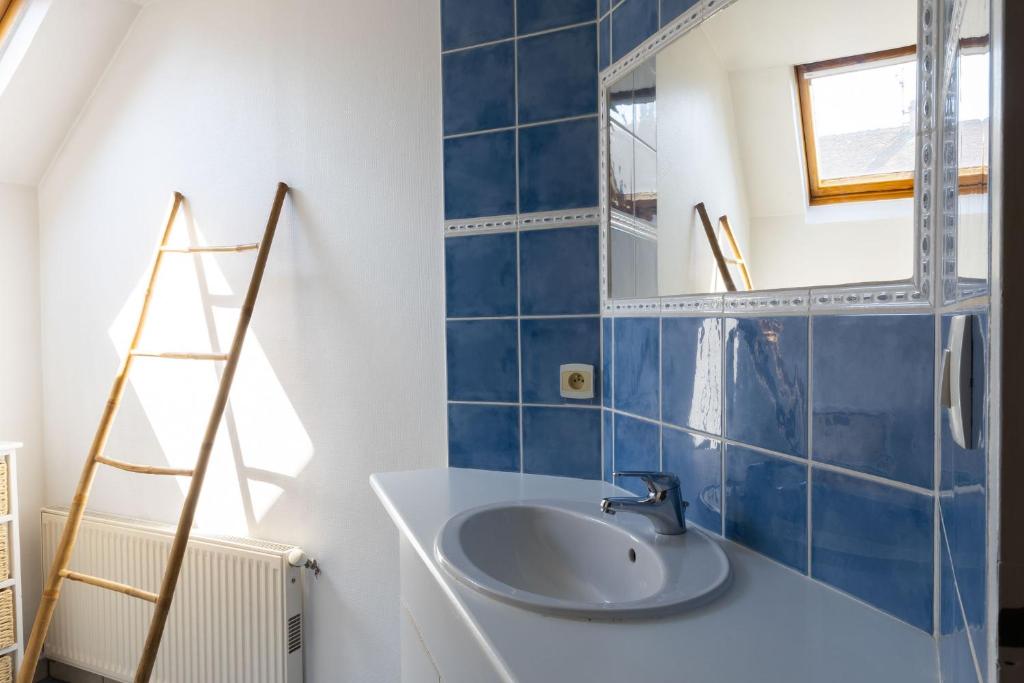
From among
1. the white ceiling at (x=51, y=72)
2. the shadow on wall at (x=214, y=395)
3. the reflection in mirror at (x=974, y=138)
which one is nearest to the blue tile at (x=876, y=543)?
the reflection in mirror at (x=974, y=138)

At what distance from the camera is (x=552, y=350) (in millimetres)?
1597

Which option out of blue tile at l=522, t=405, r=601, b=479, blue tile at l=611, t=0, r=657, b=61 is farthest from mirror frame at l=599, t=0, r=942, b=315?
blue tile at l=522, t=405, r=601, b=479

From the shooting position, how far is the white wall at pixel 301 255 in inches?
73.8

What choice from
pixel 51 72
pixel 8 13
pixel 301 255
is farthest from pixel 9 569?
Answer: pixel 8 13

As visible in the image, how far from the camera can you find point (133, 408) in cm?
236

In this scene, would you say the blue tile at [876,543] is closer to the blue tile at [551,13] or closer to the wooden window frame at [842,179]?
the wooden window frame at [842,179]

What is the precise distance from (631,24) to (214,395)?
169cm

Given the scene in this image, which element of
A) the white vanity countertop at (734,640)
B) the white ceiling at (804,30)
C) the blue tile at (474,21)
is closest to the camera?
the white vanity countertop at (734,640)

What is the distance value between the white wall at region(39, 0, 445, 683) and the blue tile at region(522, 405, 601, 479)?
1.04ft

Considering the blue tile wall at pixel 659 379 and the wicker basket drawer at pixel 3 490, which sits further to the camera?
the wicker basket drawer at pixel 3 490

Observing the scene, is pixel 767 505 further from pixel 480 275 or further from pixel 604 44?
pixel 604 44

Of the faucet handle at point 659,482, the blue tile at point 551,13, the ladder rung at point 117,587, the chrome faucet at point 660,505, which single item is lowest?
the ladder rung at point 117,587

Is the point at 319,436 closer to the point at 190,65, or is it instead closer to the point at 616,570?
the point at 616,570

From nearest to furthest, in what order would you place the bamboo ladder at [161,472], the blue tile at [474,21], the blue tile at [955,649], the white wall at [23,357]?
the blue tile at [955,649] < the blue tile at [474,21] < the bamboo ladder at [161,472] < the white wall at [23,357]
